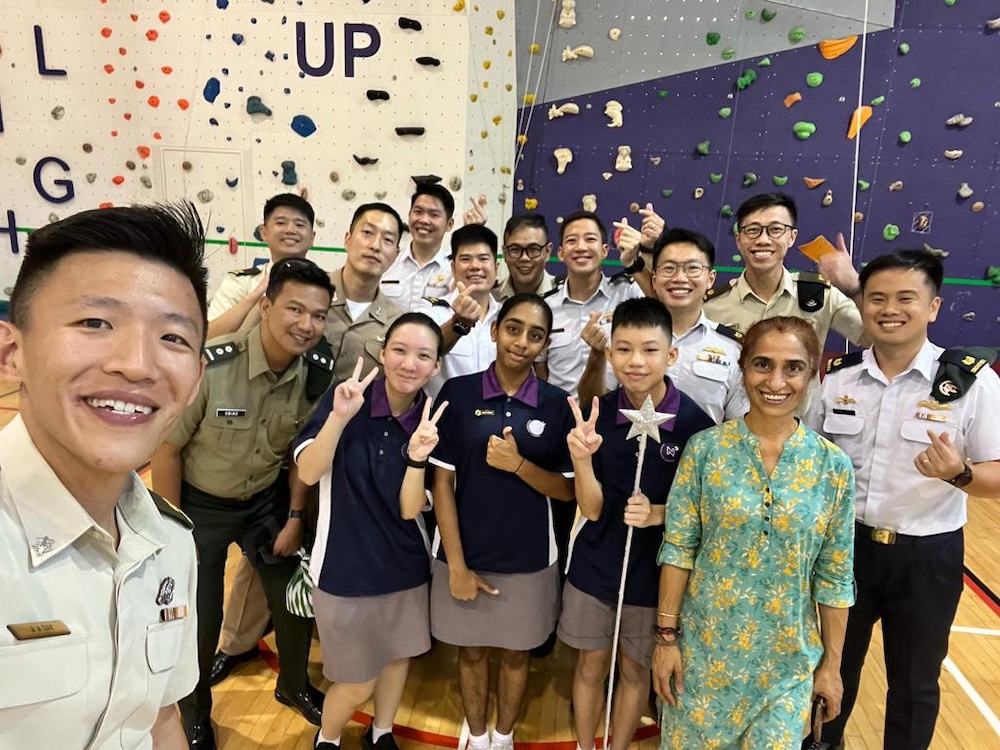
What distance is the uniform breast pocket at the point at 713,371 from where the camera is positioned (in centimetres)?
250

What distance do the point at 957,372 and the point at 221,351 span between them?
2.62 m

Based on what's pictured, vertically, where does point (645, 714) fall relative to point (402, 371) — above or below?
below

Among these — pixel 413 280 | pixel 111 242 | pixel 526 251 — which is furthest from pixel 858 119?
pixel 111 242

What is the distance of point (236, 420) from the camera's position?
2.31 meters

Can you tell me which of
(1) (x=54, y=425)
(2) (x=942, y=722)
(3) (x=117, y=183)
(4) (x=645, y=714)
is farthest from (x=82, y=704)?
(3) (x=117, y=183)

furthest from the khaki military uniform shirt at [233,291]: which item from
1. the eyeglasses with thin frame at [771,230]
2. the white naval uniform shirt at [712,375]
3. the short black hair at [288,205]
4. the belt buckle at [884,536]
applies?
the belt buckle at [884,536]

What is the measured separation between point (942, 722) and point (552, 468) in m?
2.31

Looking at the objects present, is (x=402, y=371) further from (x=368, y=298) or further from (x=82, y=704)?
(x=82, y=704)

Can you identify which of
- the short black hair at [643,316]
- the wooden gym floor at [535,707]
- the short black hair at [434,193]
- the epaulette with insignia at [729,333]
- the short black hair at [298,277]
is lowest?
the wooden gym floor at [535,707]

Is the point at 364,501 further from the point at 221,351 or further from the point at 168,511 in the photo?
the point at 168,511

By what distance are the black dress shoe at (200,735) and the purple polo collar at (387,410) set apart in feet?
4.91

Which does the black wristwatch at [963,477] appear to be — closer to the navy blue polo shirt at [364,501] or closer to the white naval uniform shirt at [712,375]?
the white naval uniform shirt at [712,375]

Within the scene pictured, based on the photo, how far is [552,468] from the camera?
2.26 m

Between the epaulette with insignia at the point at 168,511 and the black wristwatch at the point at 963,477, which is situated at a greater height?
the epaulette with insignia at the point at 168,511
